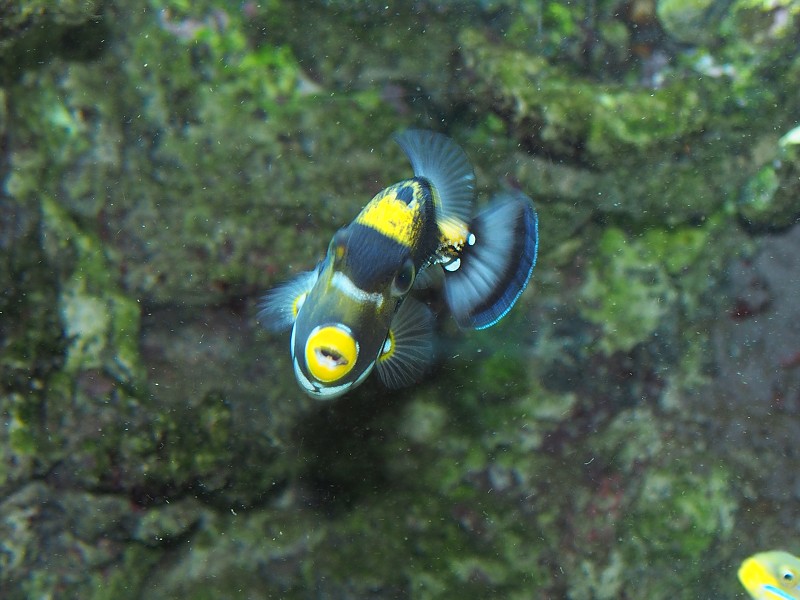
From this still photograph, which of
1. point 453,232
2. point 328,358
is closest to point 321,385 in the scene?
point 328,358

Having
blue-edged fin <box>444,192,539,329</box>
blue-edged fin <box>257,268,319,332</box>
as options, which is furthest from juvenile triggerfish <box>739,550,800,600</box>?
blue-edged fin <box>257,268,319,332</box>

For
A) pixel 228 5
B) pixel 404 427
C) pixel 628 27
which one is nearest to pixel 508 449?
pixel 404 427

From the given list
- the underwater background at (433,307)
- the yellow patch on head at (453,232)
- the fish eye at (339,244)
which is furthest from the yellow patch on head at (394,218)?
the underwater background at (433,307)

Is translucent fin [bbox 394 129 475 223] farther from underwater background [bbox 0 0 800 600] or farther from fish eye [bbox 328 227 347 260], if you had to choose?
underwater background [bbox 0 0 800 600]

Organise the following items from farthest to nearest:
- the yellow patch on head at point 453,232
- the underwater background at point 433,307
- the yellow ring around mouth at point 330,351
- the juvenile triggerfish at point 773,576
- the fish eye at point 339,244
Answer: the underwater background at point 433,307
the juvenile triggerfish at point 773,576
the yellow patch on head at point 453,232
the fish eye at point 339,244
the yellow ring around mouth at point 330,351

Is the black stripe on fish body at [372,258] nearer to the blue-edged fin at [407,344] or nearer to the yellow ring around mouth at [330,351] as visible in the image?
the yellow ring around mouth at [330,351]

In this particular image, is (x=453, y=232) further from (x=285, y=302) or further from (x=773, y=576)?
(x=773, y=576)

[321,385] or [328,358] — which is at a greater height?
[328,358]
